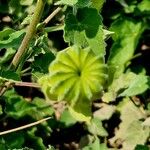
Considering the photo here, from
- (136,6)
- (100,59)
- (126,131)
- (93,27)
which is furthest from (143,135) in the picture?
(100,59)

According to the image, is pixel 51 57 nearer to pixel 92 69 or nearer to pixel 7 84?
pixel 7 84

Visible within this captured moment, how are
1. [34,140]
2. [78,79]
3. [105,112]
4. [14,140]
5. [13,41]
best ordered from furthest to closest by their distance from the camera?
[105,112] < [34,140] < [14,140] < [13,41] < [78,79]

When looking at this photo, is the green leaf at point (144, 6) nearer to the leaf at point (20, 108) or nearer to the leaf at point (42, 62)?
the leaf at point (20, 108)

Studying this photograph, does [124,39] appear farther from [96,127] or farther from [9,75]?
[9,75]

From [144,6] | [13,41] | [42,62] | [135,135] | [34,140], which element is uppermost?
[13,41]

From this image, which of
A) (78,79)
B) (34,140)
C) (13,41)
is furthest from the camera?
(34,140)

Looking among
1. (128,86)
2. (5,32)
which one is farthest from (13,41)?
(128,86)
